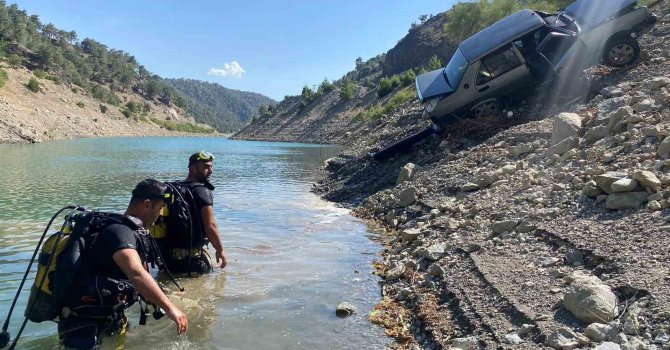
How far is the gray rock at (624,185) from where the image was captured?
6.43 meters

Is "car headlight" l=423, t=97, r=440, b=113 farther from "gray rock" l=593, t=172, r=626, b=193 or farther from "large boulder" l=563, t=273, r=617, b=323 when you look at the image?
"large boulder" l=563, t=273, r=617, b=323

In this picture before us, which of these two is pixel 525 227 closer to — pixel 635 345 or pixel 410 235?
pixel 410 235

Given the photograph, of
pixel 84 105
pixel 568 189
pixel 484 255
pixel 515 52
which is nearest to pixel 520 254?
pixel 484 255

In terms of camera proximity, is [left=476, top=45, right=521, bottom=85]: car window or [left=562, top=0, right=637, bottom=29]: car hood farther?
[left=476, top=45, right=521, bottom=85]: car window

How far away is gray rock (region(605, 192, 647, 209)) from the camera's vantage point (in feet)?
20.4

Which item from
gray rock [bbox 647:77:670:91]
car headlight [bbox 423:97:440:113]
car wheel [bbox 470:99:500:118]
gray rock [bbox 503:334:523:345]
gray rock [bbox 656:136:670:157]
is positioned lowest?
gray rock [bbox 503:334:523:345]

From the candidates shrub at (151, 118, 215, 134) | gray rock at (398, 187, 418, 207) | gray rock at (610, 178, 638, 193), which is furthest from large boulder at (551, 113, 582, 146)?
shrub at (151, 118, 215, 134)

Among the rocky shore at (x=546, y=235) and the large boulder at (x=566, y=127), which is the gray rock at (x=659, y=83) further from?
the large boulder at (x=566, y=127)

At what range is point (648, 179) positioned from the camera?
6227 mm

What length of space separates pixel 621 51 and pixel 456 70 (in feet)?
14.2

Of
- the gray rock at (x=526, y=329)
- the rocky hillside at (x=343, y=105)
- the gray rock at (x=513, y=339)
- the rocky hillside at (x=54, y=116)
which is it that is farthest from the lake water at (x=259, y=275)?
the rocky hillside at (x=343, y=105)

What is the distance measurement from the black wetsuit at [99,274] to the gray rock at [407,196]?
7863mm

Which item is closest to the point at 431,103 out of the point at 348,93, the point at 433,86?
the point at 433,86

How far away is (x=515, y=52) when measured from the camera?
1345 centimetres
